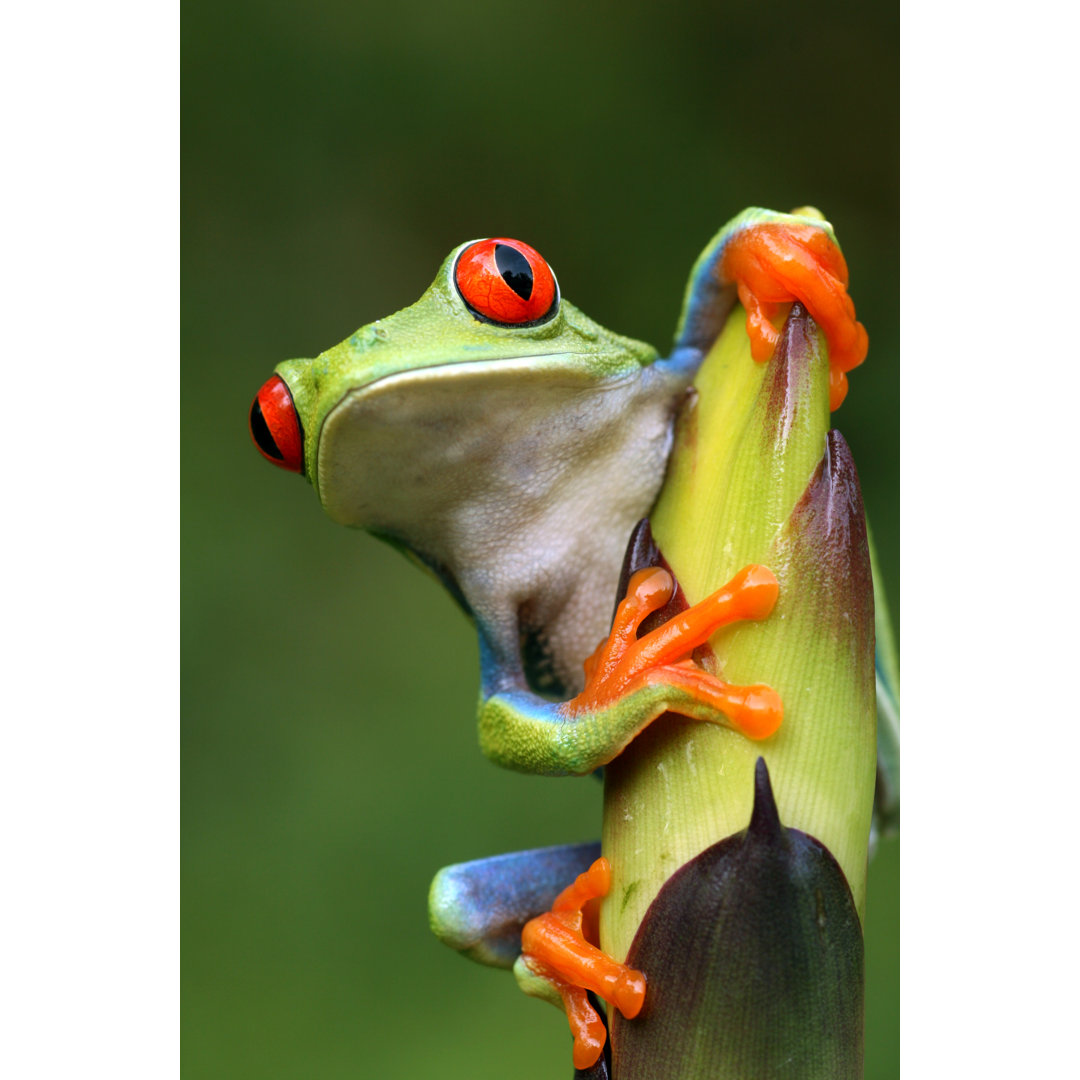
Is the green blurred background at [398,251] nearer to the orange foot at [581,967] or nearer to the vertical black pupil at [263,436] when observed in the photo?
the orange foot at [581,967]

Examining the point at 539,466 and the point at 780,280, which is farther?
the point at 539,466

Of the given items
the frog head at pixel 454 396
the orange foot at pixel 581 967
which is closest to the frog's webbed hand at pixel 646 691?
the orange foot at pixel 581 967

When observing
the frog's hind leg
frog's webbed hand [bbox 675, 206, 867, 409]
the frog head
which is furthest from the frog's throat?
the frog's hind leg

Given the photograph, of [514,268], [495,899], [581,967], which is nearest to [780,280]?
[514,268]

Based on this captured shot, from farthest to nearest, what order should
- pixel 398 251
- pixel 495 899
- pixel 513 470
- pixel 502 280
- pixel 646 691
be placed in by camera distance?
pixel 398 251 < pixel 495 899 < pixel 513 470 < pixel 502 280 < pixel 646 691

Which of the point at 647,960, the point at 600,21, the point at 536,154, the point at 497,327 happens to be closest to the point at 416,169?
the point at 536,154

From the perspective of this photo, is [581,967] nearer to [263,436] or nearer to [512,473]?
[512,473]
